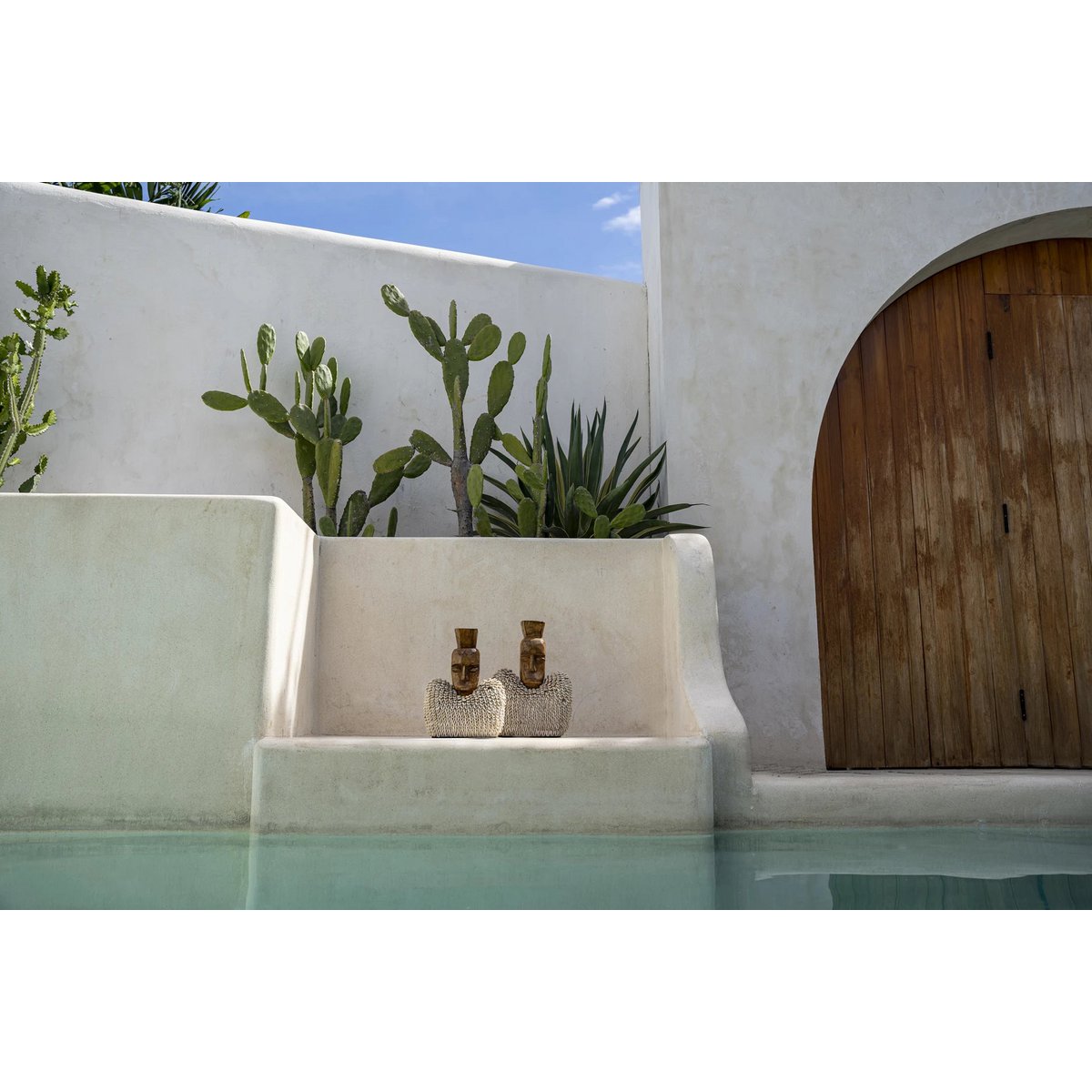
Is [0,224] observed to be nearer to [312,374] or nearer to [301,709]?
[312,374]

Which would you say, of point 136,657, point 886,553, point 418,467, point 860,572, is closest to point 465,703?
point 136,657

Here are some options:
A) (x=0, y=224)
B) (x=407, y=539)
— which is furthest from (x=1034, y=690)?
(x=0, y=224)

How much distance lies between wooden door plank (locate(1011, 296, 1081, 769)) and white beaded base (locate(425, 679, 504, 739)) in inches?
122

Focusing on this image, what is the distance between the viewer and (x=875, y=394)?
5250 mm

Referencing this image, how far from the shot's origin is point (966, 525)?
5.18 m

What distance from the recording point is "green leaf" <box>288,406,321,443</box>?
4.70 meters

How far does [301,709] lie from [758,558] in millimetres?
2331

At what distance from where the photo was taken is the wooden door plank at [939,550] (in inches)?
198

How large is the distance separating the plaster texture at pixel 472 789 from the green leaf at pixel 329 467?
5.80 feet

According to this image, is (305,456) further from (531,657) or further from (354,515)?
(531,657)

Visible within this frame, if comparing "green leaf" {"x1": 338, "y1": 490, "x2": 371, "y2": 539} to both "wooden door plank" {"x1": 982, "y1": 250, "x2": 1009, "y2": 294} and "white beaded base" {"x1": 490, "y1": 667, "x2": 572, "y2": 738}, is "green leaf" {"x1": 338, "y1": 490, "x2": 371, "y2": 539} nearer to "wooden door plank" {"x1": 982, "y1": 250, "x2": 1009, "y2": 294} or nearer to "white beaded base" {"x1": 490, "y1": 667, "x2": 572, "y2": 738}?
"white beaded base" {"x1": 490, "y1": 667, "x2": 572, "y2": 738}

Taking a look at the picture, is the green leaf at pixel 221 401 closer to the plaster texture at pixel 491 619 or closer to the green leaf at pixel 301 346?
the green leaf at pixel 301 346

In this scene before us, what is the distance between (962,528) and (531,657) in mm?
2632

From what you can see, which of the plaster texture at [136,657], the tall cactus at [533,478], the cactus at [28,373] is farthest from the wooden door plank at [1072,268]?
the cactus at [28,373]
